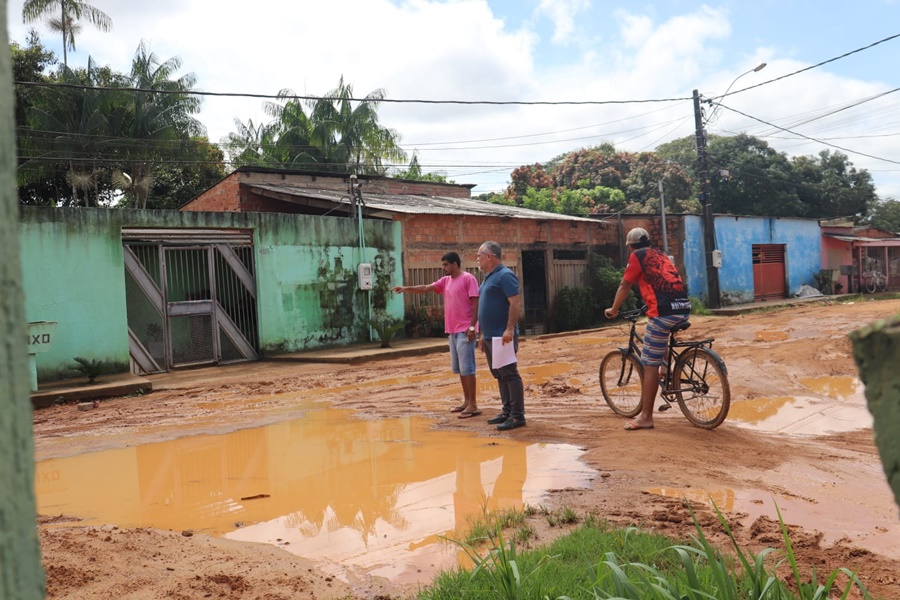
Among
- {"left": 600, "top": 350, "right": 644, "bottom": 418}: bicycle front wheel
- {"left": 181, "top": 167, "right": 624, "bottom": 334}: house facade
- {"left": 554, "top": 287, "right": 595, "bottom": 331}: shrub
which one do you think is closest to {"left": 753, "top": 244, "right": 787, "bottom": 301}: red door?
{"left": 181, "top": 167, "right": 624, "bottom": 334}: house facade

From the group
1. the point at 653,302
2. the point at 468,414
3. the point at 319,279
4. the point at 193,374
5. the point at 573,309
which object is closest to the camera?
Answer: the point at 653,302

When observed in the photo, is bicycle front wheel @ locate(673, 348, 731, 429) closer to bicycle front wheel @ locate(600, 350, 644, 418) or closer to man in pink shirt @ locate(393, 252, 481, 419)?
bicycle front wheel @ locate(600, 350, 644, 418)

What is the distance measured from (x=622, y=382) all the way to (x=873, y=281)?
2975 centimetres

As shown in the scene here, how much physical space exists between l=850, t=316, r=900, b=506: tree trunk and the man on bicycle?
556cm

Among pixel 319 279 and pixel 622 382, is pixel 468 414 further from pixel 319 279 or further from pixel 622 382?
pixel 319 279

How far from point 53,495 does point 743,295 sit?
84.9ft

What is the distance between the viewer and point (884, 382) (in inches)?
40.1

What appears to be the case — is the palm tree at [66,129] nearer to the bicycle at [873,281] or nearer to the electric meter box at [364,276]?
the electric meter box at [364,276]

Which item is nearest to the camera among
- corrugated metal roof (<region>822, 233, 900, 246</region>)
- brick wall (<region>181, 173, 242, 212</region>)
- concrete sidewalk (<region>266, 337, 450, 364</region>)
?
concrete sidewalk (<region>266, 337, 450, 364</region>)

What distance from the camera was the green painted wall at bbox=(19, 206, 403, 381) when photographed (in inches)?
462

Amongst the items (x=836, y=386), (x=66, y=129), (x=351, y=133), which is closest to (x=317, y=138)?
(x=351, y=133)

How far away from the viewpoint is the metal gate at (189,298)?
13.2 meters

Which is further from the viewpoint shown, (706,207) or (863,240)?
(863,240)

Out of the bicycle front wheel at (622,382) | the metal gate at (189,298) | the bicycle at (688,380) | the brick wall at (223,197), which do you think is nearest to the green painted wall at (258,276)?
the metal gate at (189,298)
